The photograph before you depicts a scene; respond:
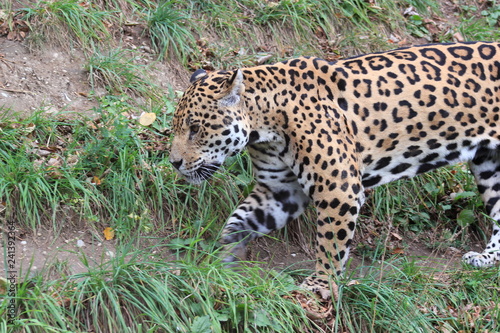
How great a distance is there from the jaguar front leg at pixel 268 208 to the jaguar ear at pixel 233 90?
1042 mm

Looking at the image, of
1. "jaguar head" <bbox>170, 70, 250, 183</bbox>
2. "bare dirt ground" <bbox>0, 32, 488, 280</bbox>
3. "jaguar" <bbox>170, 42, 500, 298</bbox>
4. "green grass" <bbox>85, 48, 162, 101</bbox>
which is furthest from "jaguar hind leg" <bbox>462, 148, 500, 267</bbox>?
"green grass" <bbox>85, 48, 162, 101</bbox>

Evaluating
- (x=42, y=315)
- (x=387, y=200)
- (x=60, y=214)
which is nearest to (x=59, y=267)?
(x=42, y=315)

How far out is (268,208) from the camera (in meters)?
6.89

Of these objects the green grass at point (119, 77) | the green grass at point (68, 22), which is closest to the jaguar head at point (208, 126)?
the green grass at point (119, 77)

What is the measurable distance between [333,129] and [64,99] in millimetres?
3445

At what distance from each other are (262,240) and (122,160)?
1.70 m

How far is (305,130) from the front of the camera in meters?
6.18

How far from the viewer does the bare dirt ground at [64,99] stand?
255 inches

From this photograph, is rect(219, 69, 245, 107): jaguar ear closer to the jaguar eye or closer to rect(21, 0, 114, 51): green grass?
the jaguar eye

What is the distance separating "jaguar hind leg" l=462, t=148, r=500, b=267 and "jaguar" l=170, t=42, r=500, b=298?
22 millimetres

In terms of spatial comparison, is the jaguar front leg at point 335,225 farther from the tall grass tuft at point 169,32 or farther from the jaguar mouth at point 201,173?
the tall grass tuft at point 169,32

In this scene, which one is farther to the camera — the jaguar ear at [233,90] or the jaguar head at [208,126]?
the jaguar head at [208,126]

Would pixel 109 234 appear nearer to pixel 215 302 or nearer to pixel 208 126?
pixel 208 126

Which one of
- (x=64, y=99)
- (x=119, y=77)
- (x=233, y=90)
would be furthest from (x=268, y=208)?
(x=64, y=99)
